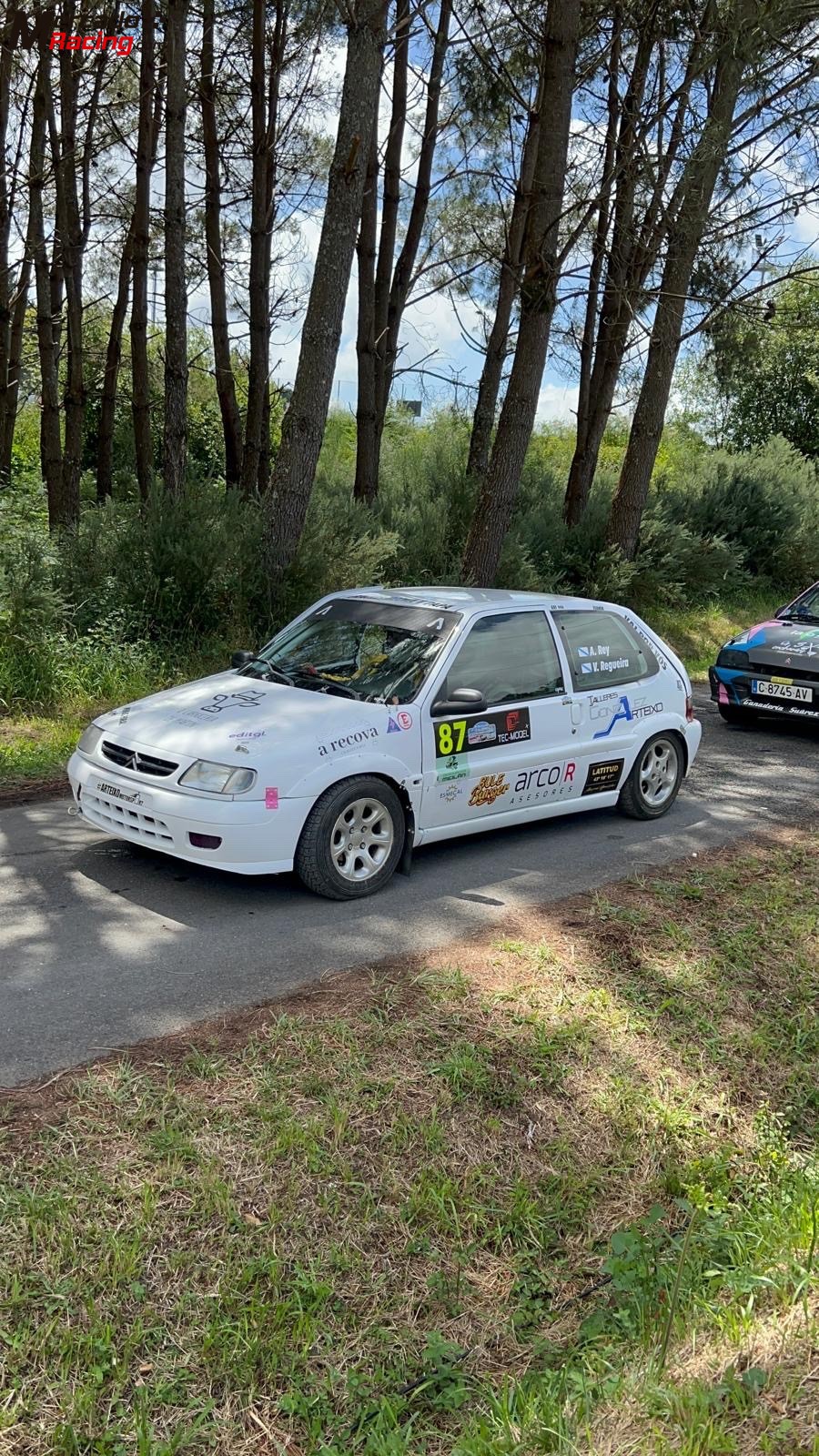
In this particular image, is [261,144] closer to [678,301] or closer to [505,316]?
[505,316]

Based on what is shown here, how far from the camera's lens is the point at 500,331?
17.8 meters

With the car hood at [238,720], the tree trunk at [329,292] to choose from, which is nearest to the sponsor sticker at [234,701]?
the car hood at [238,720]

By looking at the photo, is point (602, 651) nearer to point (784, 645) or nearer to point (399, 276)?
point (784, 645)

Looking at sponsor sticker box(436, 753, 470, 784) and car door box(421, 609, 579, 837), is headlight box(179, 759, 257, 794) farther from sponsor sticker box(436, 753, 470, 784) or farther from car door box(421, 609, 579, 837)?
sponsor sticker box(436, 753, 470, 784)

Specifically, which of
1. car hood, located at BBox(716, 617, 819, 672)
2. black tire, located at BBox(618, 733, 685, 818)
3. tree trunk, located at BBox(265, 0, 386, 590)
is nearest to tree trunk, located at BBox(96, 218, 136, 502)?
tree trunk, located at BBox(265, 0, 386, 590)

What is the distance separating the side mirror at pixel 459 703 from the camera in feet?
21.0

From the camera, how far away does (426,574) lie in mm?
15344

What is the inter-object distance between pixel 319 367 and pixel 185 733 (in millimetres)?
6612

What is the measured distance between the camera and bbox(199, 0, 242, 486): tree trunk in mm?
16406

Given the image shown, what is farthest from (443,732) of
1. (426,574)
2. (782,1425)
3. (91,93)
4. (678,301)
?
(91,93)

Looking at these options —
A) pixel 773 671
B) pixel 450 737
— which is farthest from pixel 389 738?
pixel 773 671

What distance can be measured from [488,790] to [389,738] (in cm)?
90

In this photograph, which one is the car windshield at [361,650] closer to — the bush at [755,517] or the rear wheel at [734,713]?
the rear wheel at [734,713]

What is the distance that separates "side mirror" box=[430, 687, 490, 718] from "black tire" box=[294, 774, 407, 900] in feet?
1.92
